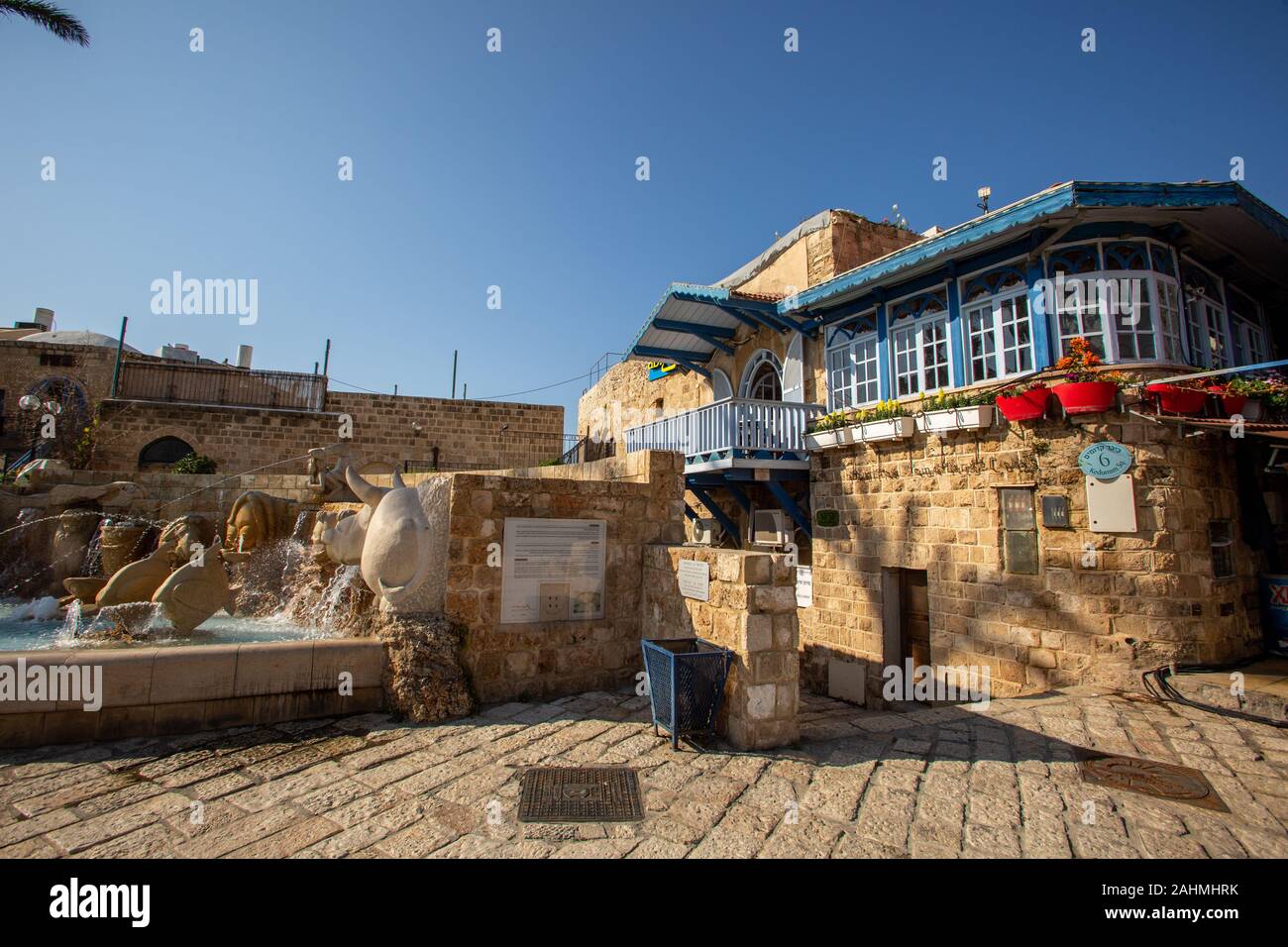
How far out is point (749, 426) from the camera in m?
10.2

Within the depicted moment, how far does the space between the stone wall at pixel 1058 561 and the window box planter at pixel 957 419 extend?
0.19 m

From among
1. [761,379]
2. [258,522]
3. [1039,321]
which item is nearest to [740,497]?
[761,379]

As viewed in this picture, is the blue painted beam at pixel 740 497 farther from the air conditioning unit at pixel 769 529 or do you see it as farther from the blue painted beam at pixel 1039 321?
the blue painted beam at pixel 1039 321

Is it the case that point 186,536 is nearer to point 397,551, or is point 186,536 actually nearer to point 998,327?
point 397,551

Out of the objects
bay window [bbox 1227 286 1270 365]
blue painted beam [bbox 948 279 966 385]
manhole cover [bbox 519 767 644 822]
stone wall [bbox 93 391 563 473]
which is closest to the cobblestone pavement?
manhole cover [bbox 519 767 644 822]

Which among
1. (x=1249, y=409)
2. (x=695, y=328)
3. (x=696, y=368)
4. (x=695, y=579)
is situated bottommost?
(x=695, y=579)

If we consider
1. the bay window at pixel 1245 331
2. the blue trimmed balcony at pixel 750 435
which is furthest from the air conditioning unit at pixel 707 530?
the bay window at pixel 1245 331

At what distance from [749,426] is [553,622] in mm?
5570

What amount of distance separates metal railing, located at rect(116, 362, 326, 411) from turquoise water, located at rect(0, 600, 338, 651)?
11.6m

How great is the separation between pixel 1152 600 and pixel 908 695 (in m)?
A: 3.41

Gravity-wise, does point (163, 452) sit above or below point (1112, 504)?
above

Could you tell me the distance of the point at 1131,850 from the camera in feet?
10.3
